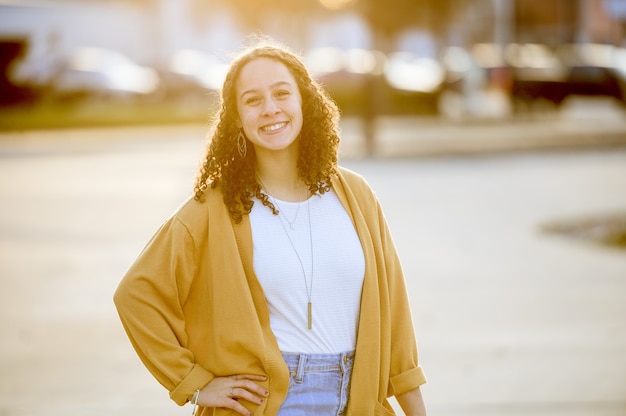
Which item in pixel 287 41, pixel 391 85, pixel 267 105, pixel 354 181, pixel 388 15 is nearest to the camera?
pixel 267 105

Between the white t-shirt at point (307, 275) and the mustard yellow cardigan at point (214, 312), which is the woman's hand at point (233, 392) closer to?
the mustard yellow cardigan at point (214, 312)

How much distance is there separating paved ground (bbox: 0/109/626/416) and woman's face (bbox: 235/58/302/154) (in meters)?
0.51

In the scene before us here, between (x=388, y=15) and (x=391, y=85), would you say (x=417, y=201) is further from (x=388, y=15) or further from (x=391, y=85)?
(x=391, y=85)

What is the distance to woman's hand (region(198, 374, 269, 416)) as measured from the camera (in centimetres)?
272

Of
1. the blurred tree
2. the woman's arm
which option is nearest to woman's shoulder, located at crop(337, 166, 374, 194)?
the woman's arm

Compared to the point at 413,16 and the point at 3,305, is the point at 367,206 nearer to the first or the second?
the point at 3,305

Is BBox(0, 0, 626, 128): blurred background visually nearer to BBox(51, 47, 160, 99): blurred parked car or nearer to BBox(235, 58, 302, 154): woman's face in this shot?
BBox(51, 47, 160, 99): blurred parked car

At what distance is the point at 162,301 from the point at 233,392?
33 centimetres

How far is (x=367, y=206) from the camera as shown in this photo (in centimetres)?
294

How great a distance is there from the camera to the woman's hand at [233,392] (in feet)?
8.92

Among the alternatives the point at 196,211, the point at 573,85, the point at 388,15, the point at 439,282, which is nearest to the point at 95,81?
the point at 573,85

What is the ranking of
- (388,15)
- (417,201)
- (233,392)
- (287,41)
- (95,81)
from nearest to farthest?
(233,392), (417,201), (388,15), (95,81), (287,41)

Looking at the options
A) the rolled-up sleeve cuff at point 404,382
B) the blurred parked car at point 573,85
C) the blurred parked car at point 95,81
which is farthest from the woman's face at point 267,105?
the blurred parked car at point 95,81

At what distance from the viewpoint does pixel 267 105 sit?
112 inches
